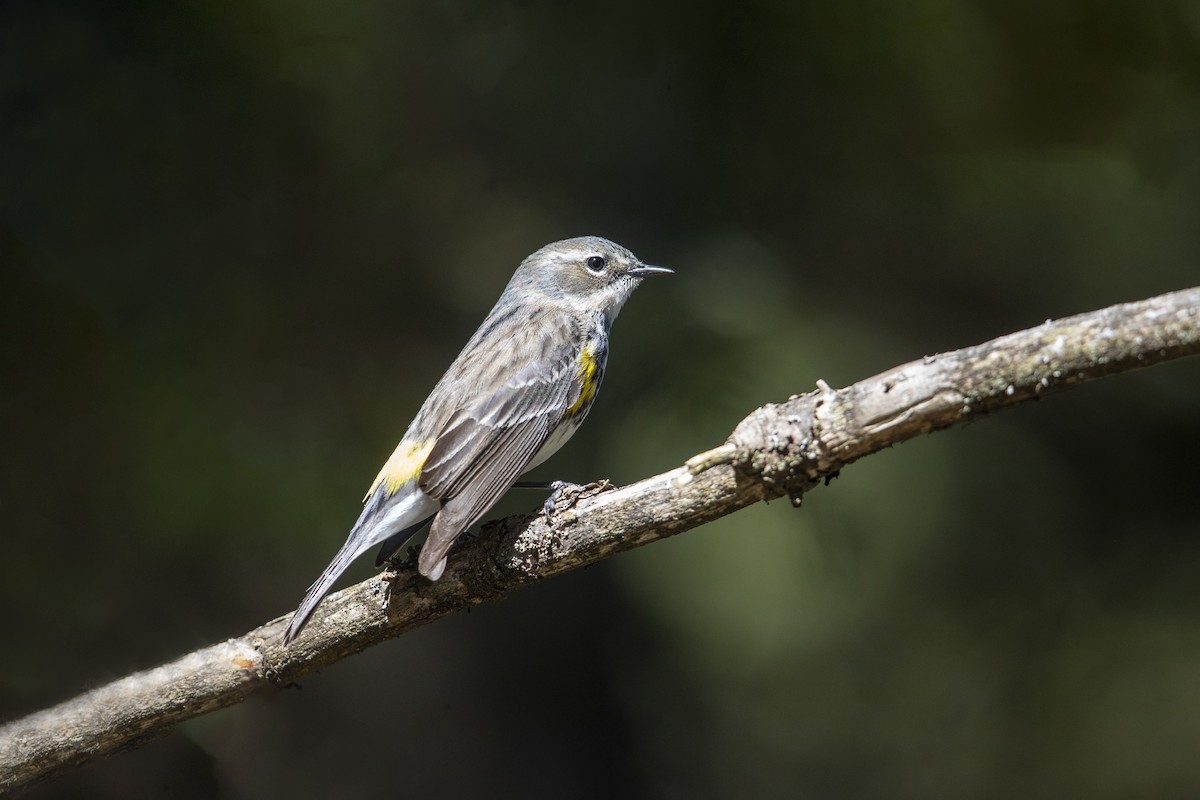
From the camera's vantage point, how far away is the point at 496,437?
3.35 metres

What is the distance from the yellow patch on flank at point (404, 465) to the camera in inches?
130

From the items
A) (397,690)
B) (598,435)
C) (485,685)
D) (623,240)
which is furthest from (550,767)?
(623,240)

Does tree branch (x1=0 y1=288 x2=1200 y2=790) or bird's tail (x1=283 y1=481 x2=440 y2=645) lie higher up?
bird's tail (x1=283 y1=481 x2=440 y2=645)

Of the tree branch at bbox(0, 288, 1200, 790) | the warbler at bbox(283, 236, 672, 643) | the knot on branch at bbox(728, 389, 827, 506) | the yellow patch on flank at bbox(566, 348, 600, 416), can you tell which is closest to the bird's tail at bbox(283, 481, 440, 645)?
the warbler at bbox(283, 236, 672, 643)

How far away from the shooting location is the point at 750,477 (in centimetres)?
243

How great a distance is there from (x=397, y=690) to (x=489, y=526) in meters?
2.28

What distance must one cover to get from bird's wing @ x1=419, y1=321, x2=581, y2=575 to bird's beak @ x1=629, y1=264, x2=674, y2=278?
708 mm

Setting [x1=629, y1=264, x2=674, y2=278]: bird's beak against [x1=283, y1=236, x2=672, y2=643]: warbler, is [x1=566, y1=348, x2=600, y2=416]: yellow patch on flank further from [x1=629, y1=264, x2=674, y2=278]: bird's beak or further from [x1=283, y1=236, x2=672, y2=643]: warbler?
[x1=629, y1=264, x2=674, y2=278]: bird's beak

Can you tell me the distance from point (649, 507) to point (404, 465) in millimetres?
1129

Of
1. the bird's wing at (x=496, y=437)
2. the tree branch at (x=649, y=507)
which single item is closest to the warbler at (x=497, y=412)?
the bird's wing at (x=496, y=437)

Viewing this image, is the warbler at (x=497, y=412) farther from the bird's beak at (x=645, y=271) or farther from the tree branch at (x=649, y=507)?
the tree branch at (x=649, y=507)

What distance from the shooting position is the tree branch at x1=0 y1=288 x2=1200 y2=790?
209cm

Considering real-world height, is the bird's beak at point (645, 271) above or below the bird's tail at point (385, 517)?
above

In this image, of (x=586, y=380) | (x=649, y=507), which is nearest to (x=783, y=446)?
(x=649, y=507)
